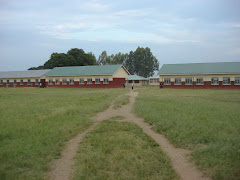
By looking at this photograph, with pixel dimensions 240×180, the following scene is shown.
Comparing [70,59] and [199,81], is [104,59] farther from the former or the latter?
[199,81]

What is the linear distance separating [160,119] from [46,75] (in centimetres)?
4718

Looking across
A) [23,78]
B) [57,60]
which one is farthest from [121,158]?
[57,60]

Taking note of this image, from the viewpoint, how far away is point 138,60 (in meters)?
94.2

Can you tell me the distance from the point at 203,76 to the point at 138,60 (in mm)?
50141

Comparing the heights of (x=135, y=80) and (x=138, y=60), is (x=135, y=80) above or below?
below

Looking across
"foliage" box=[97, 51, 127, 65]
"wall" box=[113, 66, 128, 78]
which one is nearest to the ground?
"wall" box=[113, 66, 128, 78]

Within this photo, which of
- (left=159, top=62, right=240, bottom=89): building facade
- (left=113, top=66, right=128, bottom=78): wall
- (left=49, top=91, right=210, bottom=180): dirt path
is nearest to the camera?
(left=49, top=91, right=210, bottom=180): dirt path

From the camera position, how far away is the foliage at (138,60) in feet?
308

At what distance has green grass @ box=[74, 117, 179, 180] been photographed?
6.49m

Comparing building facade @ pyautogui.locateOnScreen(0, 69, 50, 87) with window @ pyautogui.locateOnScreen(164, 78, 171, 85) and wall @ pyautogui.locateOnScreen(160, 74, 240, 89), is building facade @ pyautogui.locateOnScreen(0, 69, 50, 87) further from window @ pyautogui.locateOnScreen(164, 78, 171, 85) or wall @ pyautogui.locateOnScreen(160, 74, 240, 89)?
wall @ pyautogui.locateOnScreen(160, 74, 240, 89)

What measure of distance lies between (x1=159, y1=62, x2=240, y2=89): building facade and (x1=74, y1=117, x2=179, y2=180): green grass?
37.9 m

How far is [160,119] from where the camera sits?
12.4 m

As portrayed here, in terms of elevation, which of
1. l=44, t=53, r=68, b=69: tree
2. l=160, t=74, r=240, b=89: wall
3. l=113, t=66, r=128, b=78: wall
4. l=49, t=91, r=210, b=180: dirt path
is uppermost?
l=44, t=53, r=68, b=69: tree

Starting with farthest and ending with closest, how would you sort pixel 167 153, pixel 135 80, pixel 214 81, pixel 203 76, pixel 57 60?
pixel 135 80 < pixel 57 60 < pixel 203 76 < pixel 214 81 < pixel 167 153
